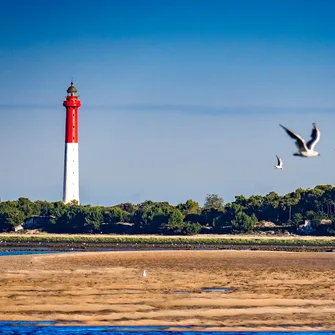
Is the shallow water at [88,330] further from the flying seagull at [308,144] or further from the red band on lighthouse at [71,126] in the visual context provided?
the red band on lighthouse at [71,126]

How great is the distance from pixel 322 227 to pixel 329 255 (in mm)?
46481

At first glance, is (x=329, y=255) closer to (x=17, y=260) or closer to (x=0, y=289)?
(x=17, y=260)

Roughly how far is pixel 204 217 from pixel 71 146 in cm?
2636

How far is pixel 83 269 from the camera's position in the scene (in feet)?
206

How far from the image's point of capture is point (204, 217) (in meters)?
138

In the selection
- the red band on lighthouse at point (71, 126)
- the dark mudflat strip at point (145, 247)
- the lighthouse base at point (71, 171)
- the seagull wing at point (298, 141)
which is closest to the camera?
the seagull wing at point (298, 141)

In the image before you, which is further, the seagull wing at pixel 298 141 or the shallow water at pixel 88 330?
the shallow water at pixel 88 330

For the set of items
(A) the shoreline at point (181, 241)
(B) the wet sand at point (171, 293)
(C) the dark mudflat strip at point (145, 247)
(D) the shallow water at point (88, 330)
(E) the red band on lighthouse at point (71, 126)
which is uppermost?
(E) the red band on lighthouse at point (71, 126)

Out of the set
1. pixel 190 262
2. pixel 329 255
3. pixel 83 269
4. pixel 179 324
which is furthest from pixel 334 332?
pixel 329 255

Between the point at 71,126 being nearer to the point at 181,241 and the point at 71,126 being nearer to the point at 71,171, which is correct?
the point at 71,171

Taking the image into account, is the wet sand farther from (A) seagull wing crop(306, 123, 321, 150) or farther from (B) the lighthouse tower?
(B) the lighthouse tower

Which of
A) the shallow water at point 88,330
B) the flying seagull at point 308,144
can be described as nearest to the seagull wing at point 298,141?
the flying seagull at point 308,144

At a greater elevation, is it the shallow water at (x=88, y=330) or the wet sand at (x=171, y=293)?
the wet sand at (x=171, y=293)

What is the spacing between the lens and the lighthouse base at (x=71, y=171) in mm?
121062
